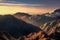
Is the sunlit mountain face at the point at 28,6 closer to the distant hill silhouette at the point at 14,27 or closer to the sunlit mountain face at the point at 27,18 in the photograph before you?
the sunlit mountain face at the point at 27,18

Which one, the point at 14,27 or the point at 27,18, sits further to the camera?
the point at 27,18

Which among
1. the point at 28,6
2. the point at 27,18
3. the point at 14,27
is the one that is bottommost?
the point at 14,27

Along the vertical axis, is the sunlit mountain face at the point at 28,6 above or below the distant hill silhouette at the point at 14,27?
above

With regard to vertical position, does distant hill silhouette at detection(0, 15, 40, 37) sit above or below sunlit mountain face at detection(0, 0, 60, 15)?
below

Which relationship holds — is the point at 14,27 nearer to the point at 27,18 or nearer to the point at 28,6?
the point at 27,18

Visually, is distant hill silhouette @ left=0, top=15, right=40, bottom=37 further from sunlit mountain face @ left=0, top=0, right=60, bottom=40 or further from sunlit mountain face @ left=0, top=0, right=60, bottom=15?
sunlit mountain face @ left=0, top=0, right=60, bottom=15

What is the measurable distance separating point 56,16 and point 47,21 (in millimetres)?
227

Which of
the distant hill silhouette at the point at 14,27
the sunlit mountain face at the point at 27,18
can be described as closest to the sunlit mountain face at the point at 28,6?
the sunlit mountain face at the point at 27,18

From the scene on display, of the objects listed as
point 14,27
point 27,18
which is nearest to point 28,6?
point 27,18

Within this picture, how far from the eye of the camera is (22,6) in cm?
397

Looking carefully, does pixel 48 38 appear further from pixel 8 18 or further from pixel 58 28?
pixel 8 18

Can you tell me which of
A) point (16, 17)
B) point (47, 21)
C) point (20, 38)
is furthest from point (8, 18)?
point (47, 21)

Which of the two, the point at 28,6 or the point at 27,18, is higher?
the point at 28,6

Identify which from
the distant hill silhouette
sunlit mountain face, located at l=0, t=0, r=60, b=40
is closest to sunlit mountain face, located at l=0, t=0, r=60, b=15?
sunlit mountain face, located at l=0, t=0, r=60, b=40
